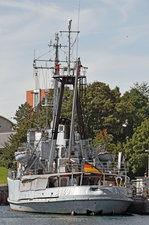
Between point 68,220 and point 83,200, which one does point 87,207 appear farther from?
point 68,220

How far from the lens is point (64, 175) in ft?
187

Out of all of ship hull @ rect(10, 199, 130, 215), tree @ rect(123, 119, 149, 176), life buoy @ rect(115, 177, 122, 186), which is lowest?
ship hull @ rect(10, 199, 130, 215)

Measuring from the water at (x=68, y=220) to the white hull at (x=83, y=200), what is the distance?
104 centimetres

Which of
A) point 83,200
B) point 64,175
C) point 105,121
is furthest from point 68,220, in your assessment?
point 105,121

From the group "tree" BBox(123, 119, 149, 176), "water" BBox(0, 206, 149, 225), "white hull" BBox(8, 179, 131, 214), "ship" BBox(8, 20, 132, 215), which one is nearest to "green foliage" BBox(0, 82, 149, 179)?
"tree" BBox(123, 119, 149, 176)

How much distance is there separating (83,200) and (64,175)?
12.9ft

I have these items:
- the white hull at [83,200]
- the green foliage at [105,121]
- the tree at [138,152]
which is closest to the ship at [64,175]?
the white hull at [83,200]

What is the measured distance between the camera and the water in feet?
162

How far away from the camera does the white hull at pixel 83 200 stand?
53812mm

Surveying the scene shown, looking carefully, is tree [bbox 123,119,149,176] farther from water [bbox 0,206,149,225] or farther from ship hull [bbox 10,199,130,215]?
ship hull [bbox 10,199,130,215]

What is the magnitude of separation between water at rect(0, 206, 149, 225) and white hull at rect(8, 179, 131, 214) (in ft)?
3.42

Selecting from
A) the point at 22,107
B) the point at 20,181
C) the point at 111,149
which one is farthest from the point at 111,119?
the point at 20,181

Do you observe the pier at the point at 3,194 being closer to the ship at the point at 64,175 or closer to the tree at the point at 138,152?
the ship at the point at 64,175

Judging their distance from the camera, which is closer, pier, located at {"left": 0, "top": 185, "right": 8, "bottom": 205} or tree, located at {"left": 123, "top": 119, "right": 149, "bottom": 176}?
pier, located at {"left": 0, "top": 185, "right": 8, "bottom": 205}
